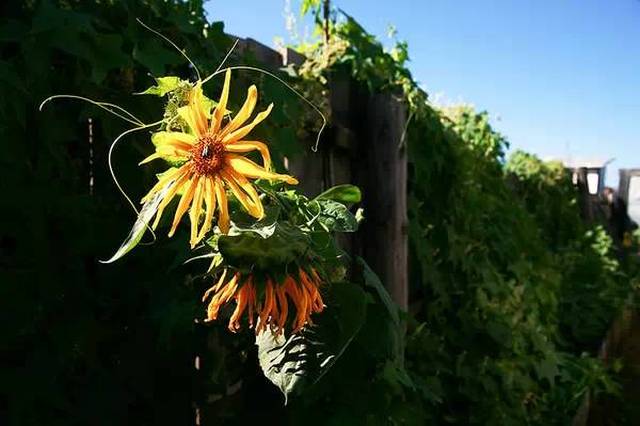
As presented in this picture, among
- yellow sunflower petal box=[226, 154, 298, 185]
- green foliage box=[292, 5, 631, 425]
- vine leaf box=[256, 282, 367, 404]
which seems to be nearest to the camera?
yellow sunflower petal box=[226, 154, 298, 185]

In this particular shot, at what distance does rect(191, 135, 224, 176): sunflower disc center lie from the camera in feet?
1.96

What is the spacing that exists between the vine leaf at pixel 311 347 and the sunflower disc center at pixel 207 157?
0.21 metres

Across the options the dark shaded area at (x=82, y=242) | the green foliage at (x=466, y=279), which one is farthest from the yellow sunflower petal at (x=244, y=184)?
the green foliage at (x=466, y=279)

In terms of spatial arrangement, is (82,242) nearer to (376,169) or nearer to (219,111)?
(219,111)

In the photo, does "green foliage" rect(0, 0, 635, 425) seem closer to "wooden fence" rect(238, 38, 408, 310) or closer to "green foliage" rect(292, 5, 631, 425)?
"green foliage" rect(292, 5, 631, 425)

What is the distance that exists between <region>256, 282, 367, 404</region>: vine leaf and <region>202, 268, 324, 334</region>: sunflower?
2.1 inches

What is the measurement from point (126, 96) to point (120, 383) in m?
0.57

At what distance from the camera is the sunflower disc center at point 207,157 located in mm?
598

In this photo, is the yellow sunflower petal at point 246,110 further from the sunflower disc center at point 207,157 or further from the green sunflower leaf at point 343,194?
the green sunflower leaf at point 343,194

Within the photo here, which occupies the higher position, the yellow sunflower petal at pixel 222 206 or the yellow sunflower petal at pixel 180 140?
the yellow sunflower petal at pixel 180 140

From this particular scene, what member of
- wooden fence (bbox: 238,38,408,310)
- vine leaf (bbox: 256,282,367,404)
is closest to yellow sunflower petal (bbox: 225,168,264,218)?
vine leaf (bbox: 256,282,367,404)

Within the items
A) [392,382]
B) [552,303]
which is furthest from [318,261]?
[552,303]

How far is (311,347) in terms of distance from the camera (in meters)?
0.76

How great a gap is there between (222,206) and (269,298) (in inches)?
4.5
